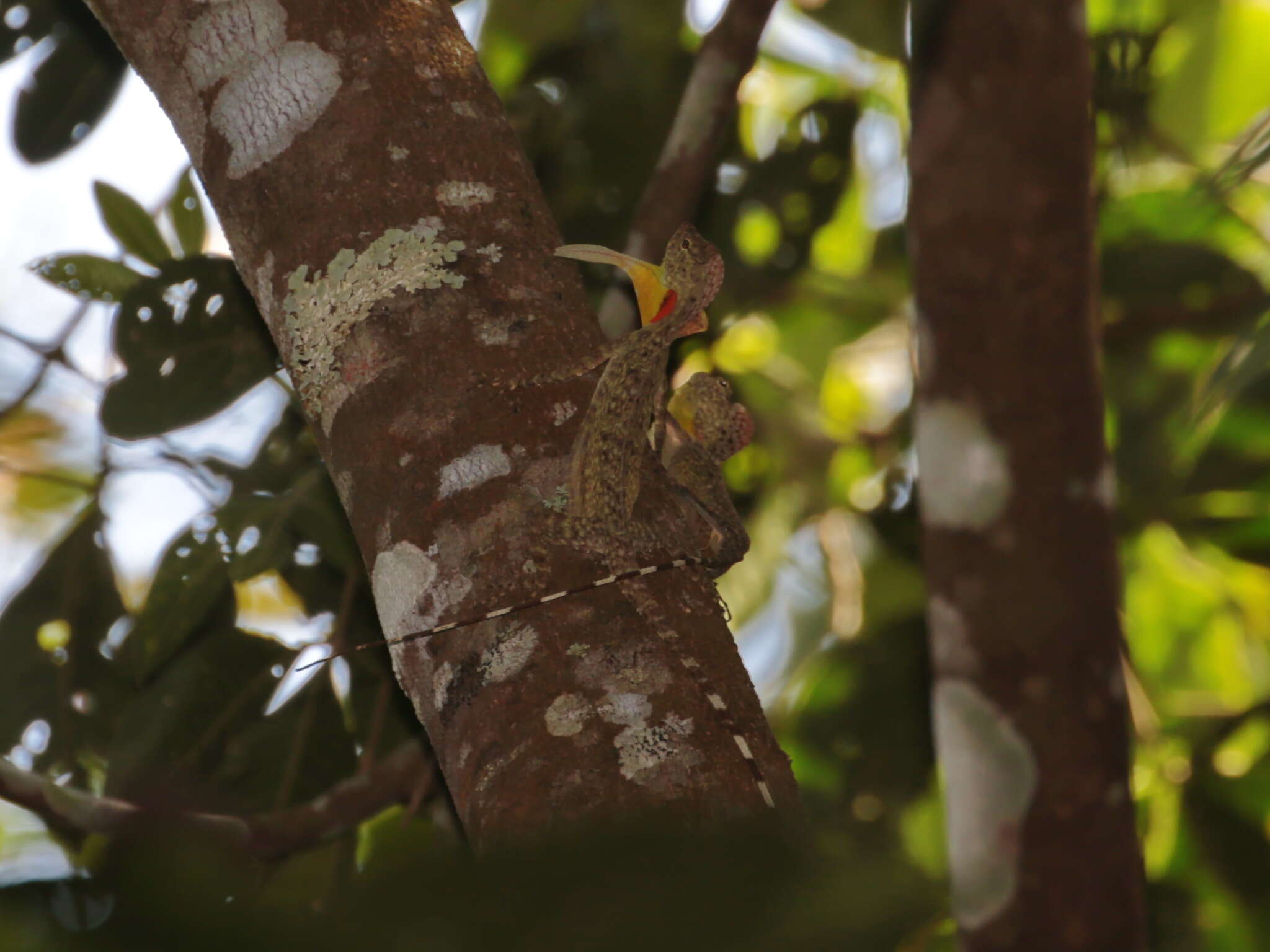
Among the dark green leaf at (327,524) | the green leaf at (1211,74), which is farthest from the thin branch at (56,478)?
the green leaf at (1211,74)

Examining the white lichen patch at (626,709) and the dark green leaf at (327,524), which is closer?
the white lichen patch at (626,709)

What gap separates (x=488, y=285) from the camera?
1.54 metres

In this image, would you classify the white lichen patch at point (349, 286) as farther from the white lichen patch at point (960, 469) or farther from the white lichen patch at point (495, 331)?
the white lichen patch at point (960, 469)

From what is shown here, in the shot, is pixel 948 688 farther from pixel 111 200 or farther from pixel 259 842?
pixel 111 200

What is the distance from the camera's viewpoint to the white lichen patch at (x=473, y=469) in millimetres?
1419

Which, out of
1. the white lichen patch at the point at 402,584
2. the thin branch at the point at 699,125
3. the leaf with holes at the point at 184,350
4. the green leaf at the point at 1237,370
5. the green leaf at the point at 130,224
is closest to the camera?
the green leaf at the point at 1237,370

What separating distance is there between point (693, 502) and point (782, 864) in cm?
172

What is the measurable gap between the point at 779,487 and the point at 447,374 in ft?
9.42

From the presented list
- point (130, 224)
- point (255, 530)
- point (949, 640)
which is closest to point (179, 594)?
point (255, 530)

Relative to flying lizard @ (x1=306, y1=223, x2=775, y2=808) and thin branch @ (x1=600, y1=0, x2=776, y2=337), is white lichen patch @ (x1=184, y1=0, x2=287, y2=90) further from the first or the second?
thin branch @ (x1=600, y1=0, x2=776, y2=337)

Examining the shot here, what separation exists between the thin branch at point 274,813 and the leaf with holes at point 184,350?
822 mm

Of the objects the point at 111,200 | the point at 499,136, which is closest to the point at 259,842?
the point at 499,136

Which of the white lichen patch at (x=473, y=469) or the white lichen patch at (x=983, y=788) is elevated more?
the white lichen patch at (x=983, y=788)

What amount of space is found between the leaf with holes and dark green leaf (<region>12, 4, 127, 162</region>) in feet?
2.61
